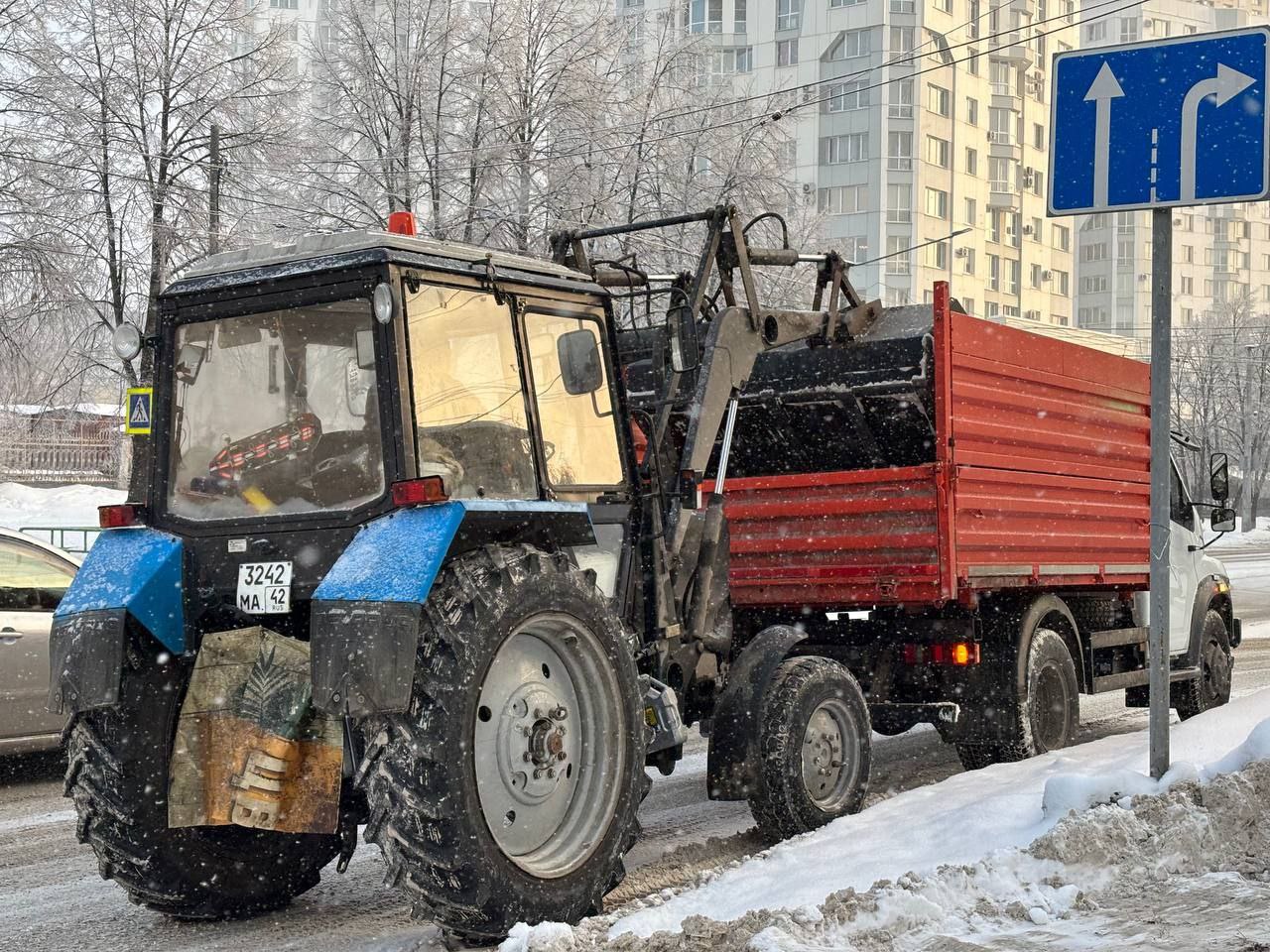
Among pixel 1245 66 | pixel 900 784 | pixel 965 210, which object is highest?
pixel 965 210

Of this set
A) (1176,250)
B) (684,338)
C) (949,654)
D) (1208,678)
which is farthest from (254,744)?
(1176,250)

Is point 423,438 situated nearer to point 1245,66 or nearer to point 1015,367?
point 1245,66

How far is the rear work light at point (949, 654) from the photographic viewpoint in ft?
27.8

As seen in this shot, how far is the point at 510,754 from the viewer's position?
5055 mm

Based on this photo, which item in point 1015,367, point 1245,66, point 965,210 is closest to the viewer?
point 1245,66

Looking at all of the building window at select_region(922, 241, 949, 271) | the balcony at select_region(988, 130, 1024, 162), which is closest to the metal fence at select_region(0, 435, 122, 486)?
the building window at select_region(922, 241, 949, 271)

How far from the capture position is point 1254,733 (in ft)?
18.9

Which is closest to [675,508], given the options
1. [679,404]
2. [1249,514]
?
[679,404]

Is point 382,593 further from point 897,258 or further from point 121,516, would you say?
point 897,258

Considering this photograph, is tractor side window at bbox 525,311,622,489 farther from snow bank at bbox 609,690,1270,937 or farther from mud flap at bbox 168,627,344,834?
snow bank at bbox 609,690,1270,937

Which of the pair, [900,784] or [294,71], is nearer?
[900,784]

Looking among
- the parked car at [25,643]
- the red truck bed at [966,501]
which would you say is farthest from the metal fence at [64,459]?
the red truck bed at [966,501]

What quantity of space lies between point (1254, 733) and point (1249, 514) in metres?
61.1

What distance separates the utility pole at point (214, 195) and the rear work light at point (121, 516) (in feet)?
57.8
